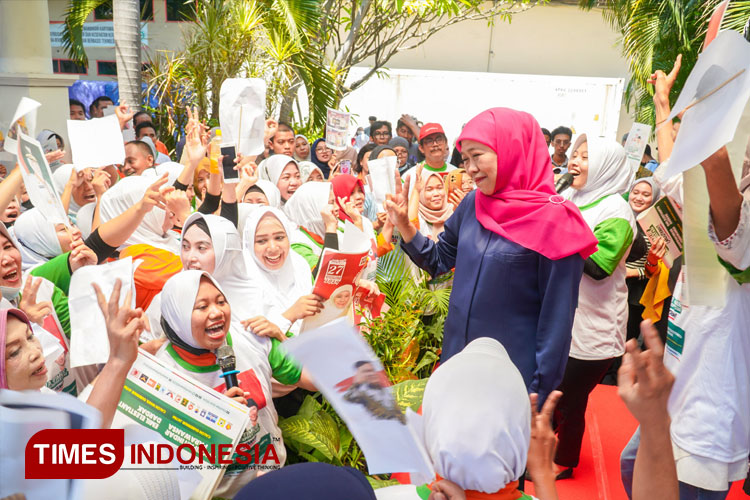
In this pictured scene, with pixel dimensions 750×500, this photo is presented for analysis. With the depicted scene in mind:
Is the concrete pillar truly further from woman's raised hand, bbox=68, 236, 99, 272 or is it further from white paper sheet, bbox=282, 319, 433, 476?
white paper sheet, bbox=282, 319, 433, 476

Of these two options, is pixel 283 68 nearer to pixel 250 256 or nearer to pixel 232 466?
pixel 250 256

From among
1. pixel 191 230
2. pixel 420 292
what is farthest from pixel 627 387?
pixel 420 292

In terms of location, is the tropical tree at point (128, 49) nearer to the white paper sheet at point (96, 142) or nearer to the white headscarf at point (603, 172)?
the white paper sheet at point (96, 142)

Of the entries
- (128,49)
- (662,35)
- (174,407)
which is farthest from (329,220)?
(662,35)

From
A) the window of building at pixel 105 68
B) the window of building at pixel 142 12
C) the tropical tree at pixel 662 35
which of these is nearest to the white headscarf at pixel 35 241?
the tropical tree at pixel 662 35

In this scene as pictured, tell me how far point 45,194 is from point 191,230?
0.60 m

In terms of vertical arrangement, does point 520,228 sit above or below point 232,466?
above

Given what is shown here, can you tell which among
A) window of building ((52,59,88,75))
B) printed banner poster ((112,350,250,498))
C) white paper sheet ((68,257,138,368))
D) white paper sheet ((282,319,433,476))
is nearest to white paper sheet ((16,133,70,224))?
white paper sheet ((68,257,138,368))

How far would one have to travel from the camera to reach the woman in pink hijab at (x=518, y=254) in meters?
2.22

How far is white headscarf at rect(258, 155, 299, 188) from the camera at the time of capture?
16.0 feet

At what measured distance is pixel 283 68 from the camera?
8.53 meters

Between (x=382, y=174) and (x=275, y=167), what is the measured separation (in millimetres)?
1528

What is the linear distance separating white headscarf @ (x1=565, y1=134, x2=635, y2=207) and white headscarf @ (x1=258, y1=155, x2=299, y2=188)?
2.26m

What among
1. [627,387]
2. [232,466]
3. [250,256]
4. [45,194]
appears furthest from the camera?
[250,256]
